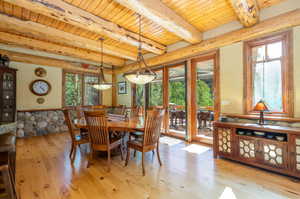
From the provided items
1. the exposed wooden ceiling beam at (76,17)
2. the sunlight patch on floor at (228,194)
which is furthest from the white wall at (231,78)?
the exposed wooden ceiling beam at (76,17)

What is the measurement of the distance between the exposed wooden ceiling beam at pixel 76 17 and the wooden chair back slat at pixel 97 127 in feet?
5.70

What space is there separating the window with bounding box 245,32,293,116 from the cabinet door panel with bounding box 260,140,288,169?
0.67 m

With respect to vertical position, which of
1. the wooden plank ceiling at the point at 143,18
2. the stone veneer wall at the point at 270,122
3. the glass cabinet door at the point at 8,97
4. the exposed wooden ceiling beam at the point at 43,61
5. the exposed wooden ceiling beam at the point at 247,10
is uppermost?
the wooden plank ceiling at the point at 143,18

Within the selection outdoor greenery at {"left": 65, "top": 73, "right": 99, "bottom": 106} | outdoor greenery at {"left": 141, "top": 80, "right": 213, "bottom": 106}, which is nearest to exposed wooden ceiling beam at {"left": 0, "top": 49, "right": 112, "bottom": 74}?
outdoor greenery at {"left": 65, "top": 73, "right": 99, "bottom": 106}

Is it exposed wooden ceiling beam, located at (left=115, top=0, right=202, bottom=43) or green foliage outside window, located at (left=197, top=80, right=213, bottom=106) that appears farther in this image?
green foliage outside window, located at (left=197, top=80, right=213, bottom=106)

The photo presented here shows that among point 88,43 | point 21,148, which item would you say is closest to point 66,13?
point 88,43

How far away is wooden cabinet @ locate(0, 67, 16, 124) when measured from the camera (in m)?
3.68

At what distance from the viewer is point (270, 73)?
2.77 meters

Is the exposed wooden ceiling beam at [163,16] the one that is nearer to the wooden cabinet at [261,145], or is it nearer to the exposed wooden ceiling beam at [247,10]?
the exposed wooden ceiling beam at [247,10]

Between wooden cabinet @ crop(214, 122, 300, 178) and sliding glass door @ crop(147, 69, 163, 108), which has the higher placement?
sliding glass door @ crop(147, 69, 163, 108)

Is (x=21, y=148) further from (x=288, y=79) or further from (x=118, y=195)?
(x=288, y=79)

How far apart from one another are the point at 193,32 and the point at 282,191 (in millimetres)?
3184

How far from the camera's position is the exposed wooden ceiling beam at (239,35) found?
7.93 ft

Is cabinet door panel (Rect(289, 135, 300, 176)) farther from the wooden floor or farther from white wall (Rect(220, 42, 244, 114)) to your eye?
white wall (Rect(220, 42, 244, 114))
